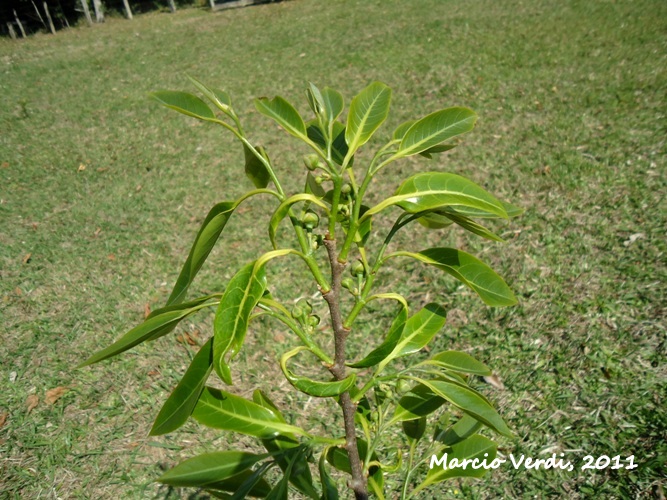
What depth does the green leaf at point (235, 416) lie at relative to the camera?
1054 millimetres

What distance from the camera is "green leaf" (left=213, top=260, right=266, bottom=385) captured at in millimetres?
776

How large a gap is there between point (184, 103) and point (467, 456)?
4.06ft

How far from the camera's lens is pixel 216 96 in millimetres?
977

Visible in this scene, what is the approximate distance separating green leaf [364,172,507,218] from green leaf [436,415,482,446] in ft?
2.65

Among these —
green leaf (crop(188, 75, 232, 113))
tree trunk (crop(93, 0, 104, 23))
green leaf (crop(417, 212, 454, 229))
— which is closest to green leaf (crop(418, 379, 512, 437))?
green leaf (crop(417, 212, 454, 229))

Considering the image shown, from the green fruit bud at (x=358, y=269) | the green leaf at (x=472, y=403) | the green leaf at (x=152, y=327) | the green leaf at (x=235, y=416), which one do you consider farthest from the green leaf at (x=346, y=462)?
the green leaf at (x=152, y=327)

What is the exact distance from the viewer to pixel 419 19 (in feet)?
31.8

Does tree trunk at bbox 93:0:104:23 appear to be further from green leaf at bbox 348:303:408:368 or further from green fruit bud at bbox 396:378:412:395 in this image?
green leaf at bbox 348:303:408:368

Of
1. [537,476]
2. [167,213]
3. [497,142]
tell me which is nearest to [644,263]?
[537,476]

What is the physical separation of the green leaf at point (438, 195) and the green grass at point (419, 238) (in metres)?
1.74

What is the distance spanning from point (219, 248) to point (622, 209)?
9.98ft

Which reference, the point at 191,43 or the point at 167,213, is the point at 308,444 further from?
the point at 191,43

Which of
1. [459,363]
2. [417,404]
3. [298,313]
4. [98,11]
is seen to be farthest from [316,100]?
[98,11]

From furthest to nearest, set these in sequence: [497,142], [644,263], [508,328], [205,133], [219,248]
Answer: [205,133] < [497,142] < [219,248] < [644,263] < [508,328]
